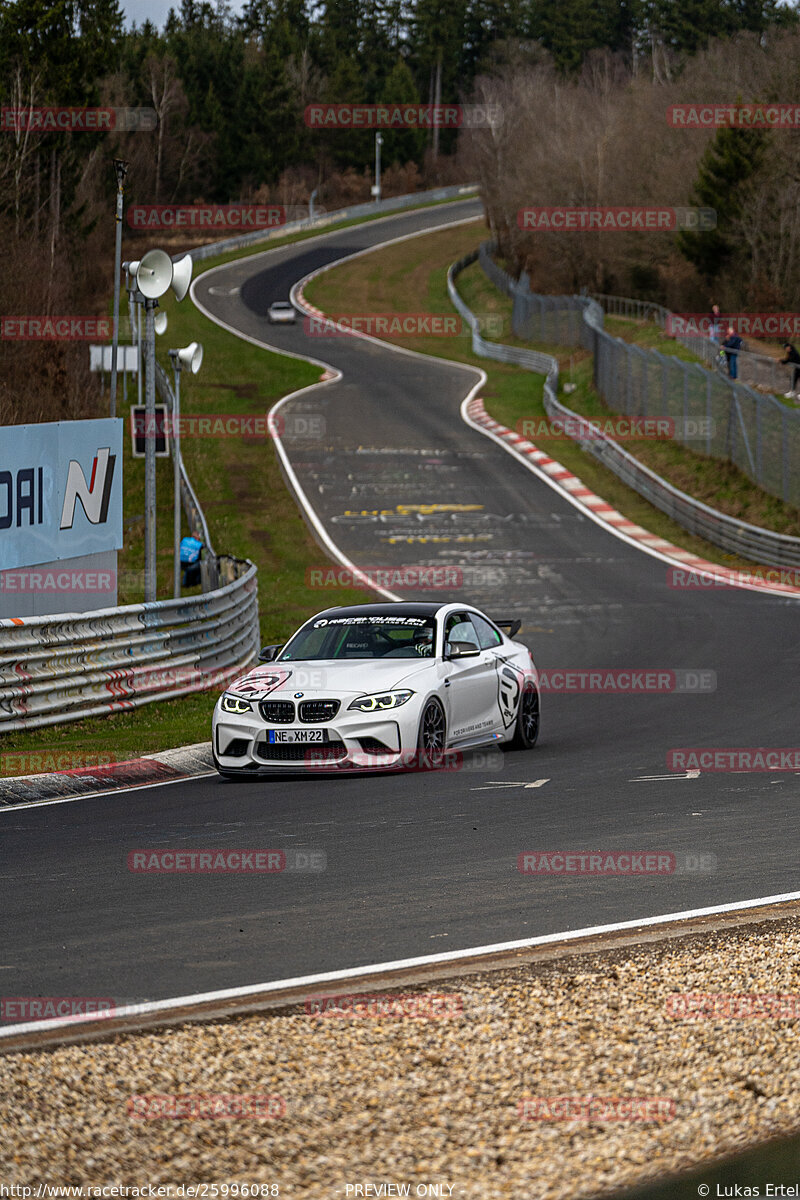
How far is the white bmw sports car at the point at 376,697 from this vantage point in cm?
1267

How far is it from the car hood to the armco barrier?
118 inches

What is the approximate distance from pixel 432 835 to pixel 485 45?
546 feet

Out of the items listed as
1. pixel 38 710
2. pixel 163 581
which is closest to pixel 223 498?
pixel 163 581

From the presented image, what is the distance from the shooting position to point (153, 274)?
55.6 feet

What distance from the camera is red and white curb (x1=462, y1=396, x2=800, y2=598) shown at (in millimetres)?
30141

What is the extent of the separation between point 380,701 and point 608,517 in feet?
82.5

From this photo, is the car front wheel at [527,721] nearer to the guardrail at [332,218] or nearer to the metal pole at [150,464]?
the metal pole at [150,464]

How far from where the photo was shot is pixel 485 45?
540ft

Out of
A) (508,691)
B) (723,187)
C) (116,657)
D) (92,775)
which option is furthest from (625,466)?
(92,775)

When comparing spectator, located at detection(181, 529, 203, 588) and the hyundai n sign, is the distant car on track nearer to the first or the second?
spectator, located at detection(181, 529, 203, 588)

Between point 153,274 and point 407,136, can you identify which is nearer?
point 153,274

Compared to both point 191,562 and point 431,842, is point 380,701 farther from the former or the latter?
point 191,562

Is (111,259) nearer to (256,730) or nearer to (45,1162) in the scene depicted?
(256,730)

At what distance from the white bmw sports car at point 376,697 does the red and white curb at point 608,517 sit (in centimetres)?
1552
